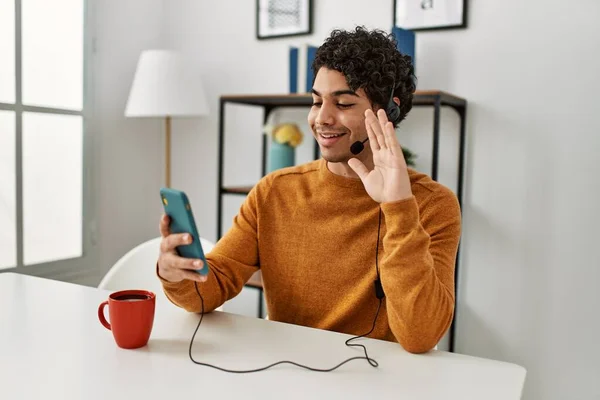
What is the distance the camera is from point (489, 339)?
7.82 feet

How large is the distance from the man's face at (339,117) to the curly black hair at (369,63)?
0.02 metres

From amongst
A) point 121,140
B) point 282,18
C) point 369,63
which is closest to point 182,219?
point 369,63

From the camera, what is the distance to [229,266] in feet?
4.56

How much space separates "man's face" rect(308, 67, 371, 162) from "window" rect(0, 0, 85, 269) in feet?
5.23

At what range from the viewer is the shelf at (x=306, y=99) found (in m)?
2.08

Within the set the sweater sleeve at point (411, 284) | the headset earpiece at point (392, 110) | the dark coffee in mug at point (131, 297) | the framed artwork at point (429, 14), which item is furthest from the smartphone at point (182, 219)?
the framed artwork at point (429, 14)

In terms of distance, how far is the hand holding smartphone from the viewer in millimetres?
981

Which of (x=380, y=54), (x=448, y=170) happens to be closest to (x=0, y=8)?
(x=380, y=54)

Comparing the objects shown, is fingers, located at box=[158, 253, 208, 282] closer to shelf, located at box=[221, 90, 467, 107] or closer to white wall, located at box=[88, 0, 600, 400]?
shelf, located at box=[221, 90, 467, 107]

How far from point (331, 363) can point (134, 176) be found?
2275 millimetres

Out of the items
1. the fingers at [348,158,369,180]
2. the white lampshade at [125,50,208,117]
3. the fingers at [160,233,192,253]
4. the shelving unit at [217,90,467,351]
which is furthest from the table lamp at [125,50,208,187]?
the fingers at [160,233,192,253]

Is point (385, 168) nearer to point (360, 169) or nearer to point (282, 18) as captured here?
point (360, 169)

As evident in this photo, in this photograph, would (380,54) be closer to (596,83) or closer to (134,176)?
(596,83)

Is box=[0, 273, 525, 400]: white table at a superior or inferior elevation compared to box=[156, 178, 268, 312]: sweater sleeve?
inferior
